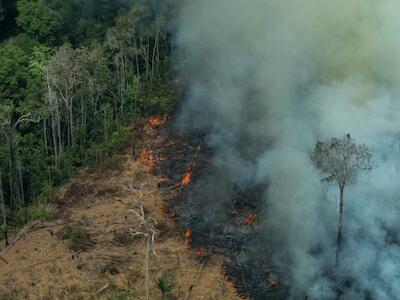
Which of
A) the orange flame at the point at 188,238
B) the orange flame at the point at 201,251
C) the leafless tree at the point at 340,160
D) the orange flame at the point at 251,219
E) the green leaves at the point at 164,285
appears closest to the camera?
the green leaves at the point at 164,285

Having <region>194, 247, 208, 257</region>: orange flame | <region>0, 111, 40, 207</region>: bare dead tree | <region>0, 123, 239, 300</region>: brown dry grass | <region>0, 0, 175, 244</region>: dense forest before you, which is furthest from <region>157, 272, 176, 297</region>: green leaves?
<region>0, 111, 40, 207</region>: bare dead tree

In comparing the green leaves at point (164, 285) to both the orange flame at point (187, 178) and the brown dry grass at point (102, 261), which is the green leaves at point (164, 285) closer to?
the brown dry grass at point (102, 261)

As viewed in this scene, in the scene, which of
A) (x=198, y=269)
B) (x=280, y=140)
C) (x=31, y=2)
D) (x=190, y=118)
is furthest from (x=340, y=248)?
(x=31, y=2)

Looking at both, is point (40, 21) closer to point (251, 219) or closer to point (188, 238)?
point (188, 238)

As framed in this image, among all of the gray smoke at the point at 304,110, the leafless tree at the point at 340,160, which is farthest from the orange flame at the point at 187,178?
the leafless tree at the point at 340,160

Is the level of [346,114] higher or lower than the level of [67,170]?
higher

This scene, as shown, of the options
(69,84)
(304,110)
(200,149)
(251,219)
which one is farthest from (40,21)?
(251,219)

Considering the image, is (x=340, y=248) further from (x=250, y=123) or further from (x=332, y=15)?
(x=332, y=15)

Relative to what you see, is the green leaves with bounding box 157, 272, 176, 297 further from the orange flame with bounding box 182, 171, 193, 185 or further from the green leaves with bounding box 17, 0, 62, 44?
the green leaves with bounding box 17, 0, 62, 44
